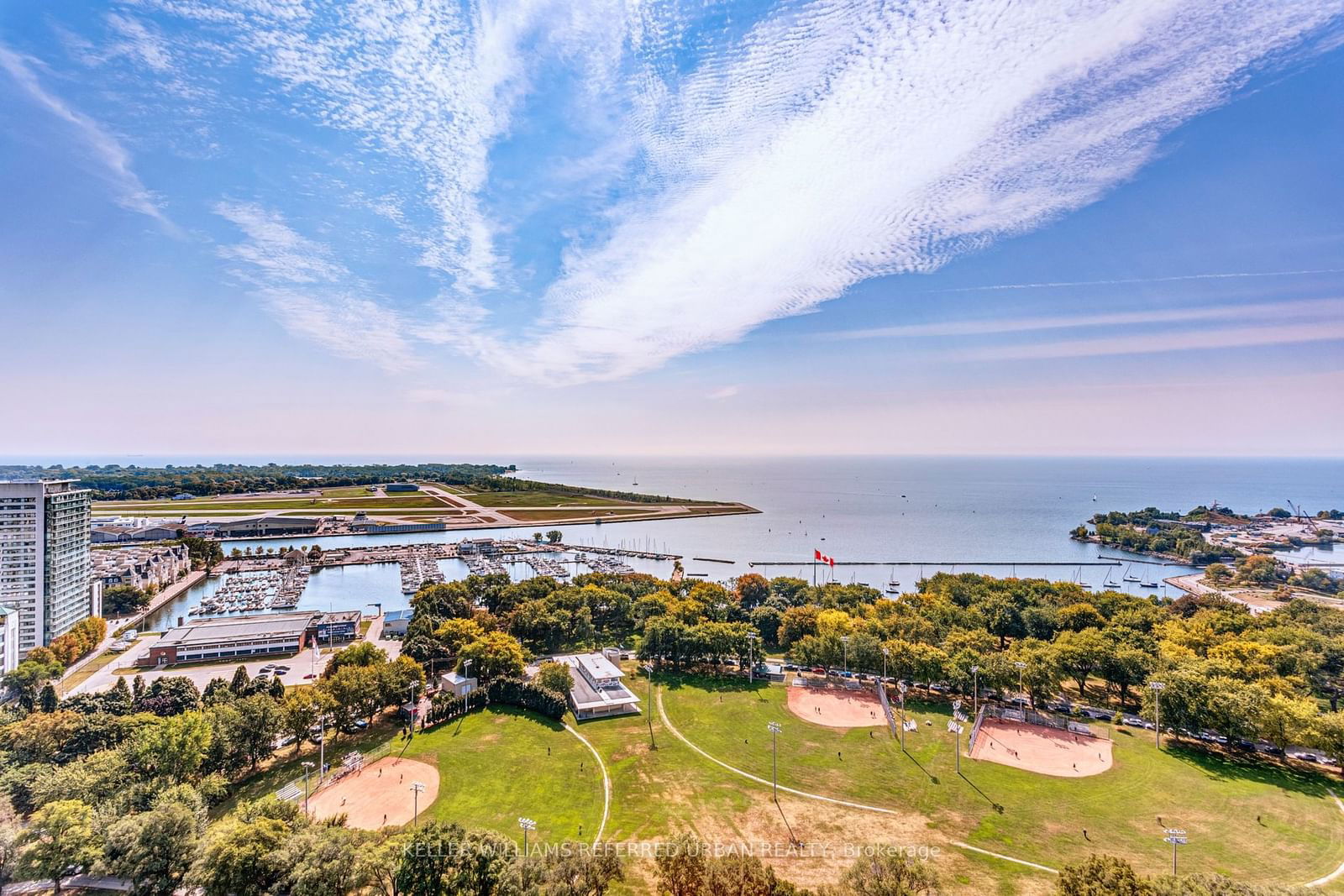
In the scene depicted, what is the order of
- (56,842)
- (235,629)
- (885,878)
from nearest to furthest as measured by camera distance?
1. (885,878)
2. (56,842)
3. (235,629)

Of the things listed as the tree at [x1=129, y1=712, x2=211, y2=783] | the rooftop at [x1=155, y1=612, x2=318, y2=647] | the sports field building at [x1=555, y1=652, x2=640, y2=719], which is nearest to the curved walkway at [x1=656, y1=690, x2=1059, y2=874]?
the sports field building at [x1=555, y1=652, x2=640, y2=719]

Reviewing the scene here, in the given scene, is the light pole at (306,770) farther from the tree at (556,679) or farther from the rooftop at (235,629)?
the rooftop at (235,629)

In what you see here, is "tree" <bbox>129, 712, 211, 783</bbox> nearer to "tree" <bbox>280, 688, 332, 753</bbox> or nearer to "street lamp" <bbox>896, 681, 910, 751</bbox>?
"tree" <bbox>280, 688, 332, 753</bbox>

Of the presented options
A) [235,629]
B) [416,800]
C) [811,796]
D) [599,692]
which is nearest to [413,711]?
[599,692]

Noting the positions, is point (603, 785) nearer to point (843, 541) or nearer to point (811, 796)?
point (811, 796)

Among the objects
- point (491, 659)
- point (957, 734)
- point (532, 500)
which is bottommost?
point (957, 734)

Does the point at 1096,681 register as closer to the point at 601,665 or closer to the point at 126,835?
the point at 601,665

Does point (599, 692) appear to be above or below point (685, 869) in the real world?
below
